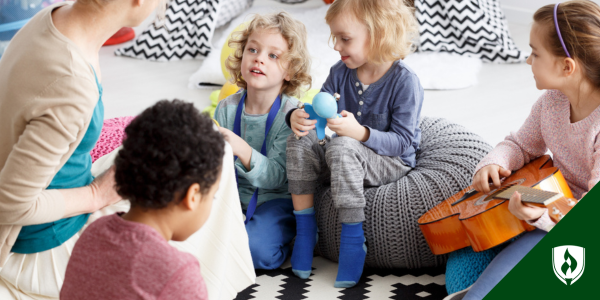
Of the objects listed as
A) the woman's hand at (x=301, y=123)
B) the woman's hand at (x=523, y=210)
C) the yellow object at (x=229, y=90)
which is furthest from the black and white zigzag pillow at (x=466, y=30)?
the woman's hand at (x=523, y=210)

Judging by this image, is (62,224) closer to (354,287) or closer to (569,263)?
(354,287)

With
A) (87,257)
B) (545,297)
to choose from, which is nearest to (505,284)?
(545,297)

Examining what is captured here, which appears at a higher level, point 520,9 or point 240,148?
point 240,148

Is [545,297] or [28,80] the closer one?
[28,80]

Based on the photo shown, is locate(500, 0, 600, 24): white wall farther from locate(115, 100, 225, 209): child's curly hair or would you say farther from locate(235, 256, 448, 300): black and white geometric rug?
locate(115, 100, 225, 209): child's curly hair

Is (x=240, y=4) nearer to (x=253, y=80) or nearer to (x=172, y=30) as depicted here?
(x=172, y=30)

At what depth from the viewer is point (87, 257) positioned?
0.88m

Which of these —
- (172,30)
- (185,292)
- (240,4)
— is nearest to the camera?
(185,292)

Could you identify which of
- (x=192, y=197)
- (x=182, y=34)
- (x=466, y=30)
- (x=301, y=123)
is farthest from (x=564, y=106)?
(x=182, y=34)

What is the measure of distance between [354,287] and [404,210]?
0.25 meters

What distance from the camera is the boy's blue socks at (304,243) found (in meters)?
1.68

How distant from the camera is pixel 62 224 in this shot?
3.83 feet

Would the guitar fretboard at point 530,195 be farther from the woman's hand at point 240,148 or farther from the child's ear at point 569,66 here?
the woman's hand at point 240,148

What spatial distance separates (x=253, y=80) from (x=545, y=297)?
3.24ft
